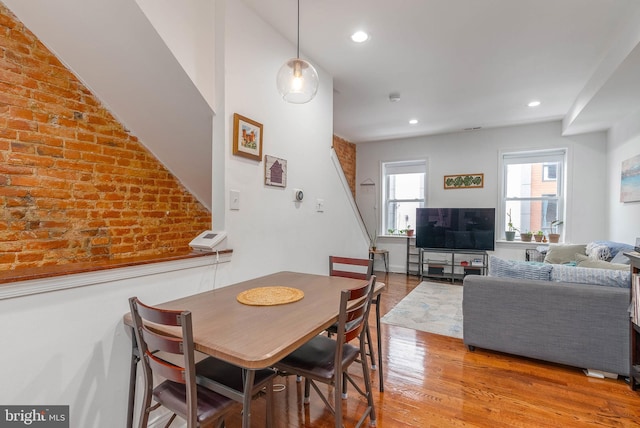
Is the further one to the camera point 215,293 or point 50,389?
point 215,293

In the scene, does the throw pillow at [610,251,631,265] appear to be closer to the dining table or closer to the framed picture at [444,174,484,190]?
the framed picture at [444,174,484,190]

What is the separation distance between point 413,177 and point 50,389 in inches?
228

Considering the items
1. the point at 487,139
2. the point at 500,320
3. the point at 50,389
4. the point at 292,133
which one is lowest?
the point at 500,320

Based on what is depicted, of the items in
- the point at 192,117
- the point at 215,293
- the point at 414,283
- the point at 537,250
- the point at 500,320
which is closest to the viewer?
the point at 215,293

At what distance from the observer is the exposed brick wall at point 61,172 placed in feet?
5.84

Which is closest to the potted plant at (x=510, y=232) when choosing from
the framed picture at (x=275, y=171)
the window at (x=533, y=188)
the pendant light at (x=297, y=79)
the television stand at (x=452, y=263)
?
the window at (x=533, y=188)

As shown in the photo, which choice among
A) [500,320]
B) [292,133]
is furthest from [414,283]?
[292,133]

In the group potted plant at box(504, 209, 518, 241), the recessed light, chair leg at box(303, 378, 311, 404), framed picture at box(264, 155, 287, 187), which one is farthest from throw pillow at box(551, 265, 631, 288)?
potted plant at box(504, 209, 518, 241)

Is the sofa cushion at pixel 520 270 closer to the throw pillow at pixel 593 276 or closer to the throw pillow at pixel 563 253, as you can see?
the throw pillow at pixel 593 276

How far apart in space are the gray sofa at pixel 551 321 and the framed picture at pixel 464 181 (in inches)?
127

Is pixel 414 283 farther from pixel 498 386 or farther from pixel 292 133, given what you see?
pixel 292 133

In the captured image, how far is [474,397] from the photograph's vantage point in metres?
1.99

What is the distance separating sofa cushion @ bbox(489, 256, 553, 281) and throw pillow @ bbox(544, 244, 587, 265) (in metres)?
1.87

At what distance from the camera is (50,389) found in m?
1.17
